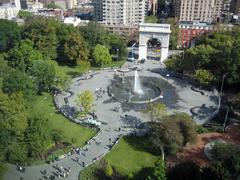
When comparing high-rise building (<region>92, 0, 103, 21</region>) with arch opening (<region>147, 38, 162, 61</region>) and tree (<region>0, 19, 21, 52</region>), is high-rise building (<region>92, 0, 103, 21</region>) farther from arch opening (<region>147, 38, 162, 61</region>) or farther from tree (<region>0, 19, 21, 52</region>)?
tree (<region>0, 19, 21, 52</region>)

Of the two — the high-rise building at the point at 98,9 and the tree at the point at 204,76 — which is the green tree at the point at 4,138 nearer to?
the tree at the point at 204,76

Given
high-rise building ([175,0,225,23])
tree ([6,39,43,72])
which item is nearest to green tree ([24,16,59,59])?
tree ([6,39,43,72])

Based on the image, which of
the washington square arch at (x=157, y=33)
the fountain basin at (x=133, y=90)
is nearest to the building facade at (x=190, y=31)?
the washington square arch at (x=157, y=33)

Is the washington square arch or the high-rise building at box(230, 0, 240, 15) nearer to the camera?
the washington square arch

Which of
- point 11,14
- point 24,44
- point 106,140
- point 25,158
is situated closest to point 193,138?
point 106,140

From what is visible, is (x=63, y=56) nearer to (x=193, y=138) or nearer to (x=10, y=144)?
(x=10, y=144)

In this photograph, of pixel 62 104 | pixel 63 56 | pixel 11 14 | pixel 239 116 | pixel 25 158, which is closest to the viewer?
pixel 25 158
